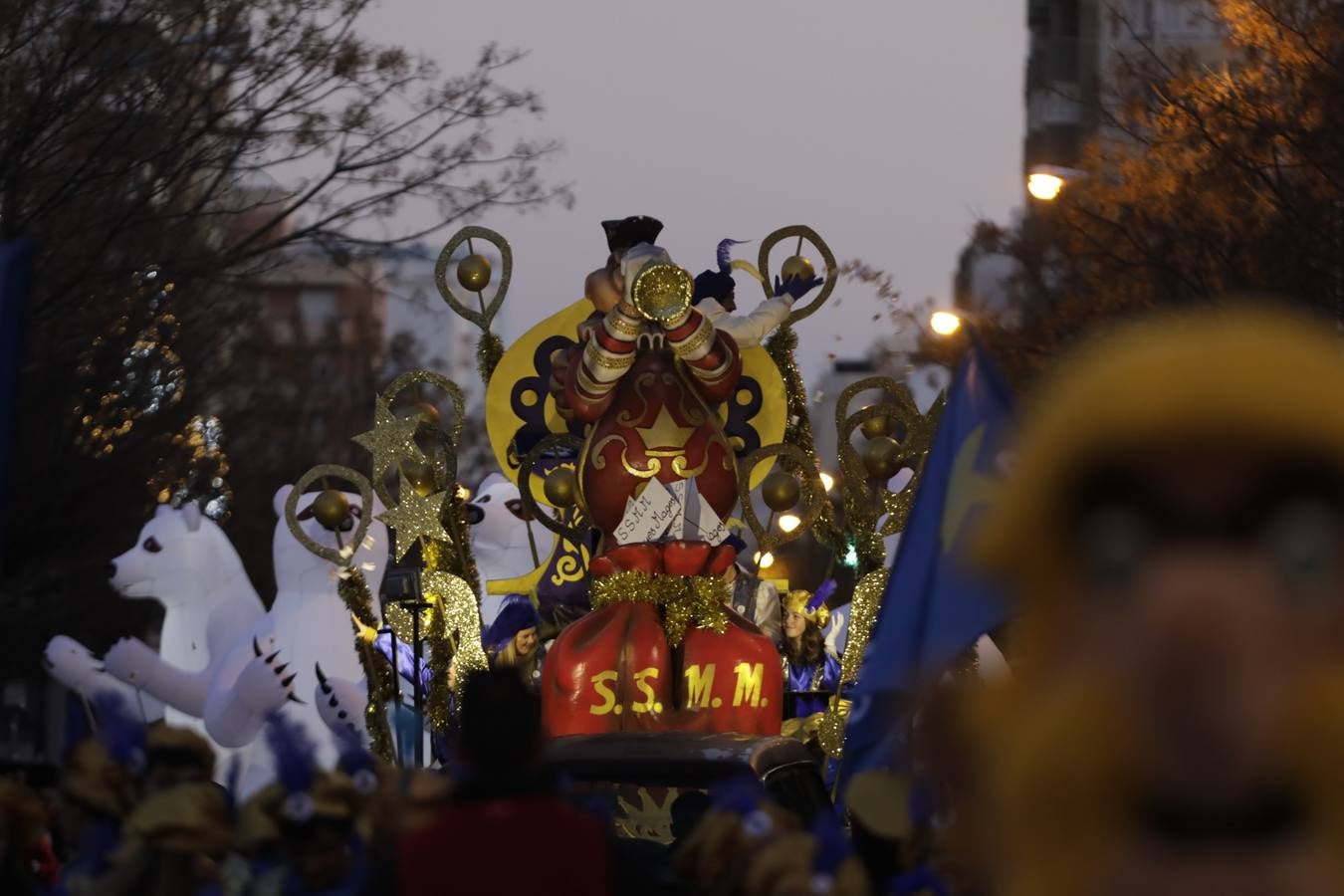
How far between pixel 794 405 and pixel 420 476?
2142mm

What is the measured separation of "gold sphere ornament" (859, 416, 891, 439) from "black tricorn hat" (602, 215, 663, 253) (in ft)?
5.32

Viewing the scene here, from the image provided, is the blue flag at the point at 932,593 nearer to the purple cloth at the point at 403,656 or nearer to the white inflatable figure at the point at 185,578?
the purple cloth at the point at 403,656

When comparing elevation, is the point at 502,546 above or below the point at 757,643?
above

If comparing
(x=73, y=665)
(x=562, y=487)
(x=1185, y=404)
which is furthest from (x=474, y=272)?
(x=1185, y=404)

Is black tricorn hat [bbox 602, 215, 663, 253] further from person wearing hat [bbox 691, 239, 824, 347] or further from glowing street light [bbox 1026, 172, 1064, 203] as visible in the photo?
glowing street light [bbox 1026, 172, 1064, 203]

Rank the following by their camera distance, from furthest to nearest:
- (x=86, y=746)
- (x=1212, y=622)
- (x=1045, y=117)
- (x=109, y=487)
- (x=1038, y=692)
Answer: (x=1045, y=117)
(x=109, y=487)
(x=86, y=746)
(x=1038, y=692)
(x=1212, y=622)

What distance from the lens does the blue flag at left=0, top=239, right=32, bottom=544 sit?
23.7 feet

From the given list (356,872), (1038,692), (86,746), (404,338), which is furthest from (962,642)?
(404,338)

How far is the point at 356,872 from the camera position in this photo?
4.95m

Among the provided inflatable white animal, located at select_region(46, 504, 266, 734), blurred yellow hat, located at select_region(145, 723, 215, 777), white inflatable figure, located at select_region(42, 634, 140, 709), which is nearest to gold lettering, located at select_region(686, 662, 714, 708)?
blurred yellow hat, located at select_region(145, 723, 215, 777)

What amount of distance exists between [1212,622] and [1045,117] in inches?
2810

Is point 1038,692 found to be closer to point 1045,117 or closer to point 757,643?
point 757,643

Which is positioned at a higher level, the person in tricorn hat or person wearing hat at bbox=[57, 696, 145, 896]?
the person in tricorn hat

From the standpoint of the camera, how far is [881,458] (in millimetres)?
12875
